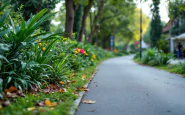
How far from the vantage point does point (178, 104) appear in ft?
17.6

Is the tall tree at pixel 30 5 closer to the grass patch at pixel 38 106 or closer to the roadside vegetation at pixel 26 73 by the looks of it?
the roadside vegetation at pixel 26 73

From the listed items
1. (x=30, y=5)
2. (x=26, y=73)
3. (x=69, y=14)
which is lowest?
(x=26, y=73)

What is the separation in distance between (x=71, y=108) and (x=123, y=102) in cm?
156

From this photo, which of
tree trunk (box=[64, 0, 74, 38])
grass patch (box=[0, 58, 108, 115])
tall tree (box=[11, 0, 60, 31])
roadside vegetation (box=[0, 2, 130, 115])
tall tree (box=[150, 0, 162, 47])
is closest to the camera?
grass patch (box=[0, 58, 108, 115])

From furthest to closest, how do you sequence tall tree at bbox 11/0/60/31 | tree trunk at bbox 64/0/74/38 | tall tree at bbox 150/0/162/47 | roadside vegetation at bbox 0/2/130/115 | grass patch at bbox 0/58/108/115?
tall tree at bbox 150/0/162/47 < tall tree at bbox 11/0/60/31 < tree trunk at bbox 64/0/74/38 < roadside vegetation at bbox 0/2/130/115 < grass patch at bbox 0/58/108/115

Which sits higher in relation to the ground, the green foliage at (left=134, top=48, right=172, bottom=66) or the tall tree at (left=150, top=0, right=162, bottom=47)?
the tall tree at (left=150, top=0, right=162, bottom=47)

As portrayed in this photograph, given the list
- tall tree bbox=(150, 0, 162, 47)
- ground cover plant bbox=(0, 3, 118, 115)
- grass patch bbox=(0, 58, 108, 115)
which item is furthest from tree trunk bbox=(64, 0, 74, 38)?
tall tree bbox=(150, 0, 162, 47)

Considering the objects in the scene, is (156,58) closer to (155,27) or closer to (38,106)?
(38,106)

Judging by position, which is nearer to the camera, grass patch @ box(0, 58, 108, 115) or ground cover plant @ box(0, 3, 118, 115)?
grass patch @ box(0, 58, 108, 115)

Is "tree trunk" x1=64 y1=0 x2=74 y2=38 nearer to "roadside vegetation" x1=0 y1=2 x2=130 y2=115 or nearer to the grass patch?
"roadside vegetation" x1=0 y1=2 x2=130 y2=115

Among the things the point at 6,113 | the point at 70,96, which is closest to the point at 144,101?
the point at 70,96

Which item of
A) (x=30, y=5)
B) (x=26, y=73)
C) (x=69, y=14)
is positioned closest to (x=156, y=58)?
(x=69, y=14)

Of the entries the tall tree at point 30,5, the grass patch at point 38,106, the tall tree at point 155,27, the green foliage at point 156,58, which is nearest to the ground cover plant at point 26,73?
the grass patch at point 38,106

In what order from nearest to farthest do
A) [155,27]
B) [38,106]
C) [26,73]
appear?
1. [38,106]
2. [26,73]
3. [155,27]
